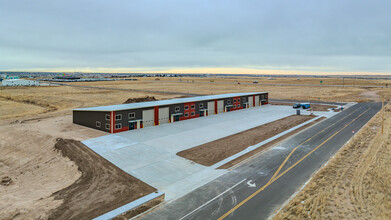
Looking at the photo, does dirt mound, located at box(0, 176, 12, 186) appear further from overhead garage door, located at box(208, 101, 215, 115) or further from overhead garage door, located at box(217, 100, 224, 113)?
overhead garage door, located at box(217, 100, 224, 113)

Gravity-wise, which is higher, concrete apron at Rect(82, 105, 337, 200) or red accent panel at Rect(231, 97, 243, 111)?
red accent panel at Rect(231, 97, 243, 111)

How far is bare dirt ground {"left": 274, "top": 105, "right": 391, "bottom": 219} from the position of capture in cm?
1542

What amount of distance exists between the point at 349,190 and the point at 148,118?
102 feet

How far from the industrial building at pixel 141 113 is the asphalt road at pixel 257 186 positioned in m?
21.4

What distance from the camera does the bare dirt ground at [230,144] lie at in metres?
26.7

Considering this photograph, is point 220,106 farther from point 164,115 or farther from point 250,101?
point 164,115

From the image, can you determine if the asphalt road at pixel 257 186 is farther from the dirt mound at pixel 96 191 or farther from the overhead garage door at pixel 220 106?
the overhead garage door at pixel 220 106

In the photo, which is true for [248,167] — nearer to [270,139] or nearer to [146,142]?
[270,139]

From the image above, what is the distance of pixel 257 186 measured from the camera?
19.4m

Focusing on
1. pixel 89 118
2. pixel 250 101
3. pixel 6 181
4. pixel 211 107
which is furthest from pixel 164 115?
pixel 250 101

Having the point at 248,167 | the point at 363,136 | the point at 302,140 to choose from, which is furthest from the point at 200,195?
the point at 363,136

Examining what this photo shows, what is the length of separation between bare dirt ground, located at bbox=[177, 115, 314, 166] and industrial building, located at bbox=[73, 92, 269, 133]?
1393cm

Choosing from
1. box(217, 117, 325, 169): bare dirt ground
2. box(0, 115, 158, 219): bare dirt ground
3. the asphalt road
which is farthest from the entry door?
the asphalt road

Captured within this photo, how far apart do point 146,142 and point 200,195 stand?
52.5 feet
